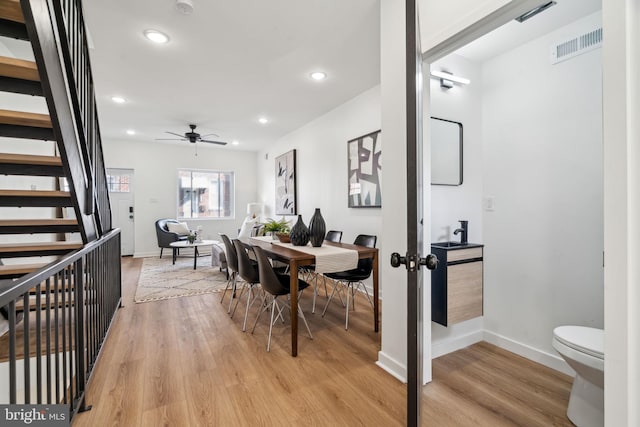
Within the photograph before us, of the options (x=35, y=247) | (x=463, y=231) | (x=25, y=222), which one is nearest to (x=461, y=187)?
(x=463, y=231)

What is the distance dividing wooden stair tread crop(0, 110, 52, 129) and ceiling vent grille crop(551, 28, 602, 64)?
3231 millimetres

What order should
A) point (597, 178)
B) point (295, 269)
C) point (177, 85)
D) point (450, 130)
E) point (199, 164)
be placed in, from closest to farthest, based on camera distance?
point (597, 178), point (295, 269), point (450, 130), point (177, 85), point (199, 164)

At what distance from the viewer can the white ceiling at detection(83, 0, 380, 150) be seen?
7.64ft

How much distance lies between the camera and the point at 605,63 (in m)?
0.97

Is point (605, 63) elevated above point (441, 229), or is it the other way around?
point (605, 63)

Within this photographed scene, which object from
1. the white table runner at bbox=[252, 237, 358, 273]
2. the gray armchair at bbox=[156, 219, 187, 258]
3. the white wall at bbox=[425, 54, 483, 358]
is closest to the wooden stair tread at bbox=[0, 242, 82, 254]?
the white table runner at bbox=[252, 237, 358, 273]

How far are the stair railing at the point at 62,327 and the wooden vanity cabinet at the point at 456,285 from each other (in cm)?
214

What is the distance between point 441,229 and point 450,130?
823 millimetres

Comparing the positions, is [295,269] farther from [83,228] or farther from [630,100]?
[630,100]

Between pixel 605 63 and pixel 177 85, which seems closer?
pixel 605 63

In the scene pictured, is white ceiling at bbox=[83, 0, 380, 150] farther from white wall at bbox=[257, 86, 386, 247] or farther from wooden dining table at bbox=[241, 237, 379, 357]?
wooden dining table at bbox=[241, 237, 379, 357]

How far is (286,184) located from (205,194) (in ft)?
8.81

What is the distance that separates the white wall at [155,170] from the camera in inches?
265

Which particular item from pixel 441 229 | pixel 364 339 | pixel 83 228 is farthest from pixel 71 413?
pixel 441 229
